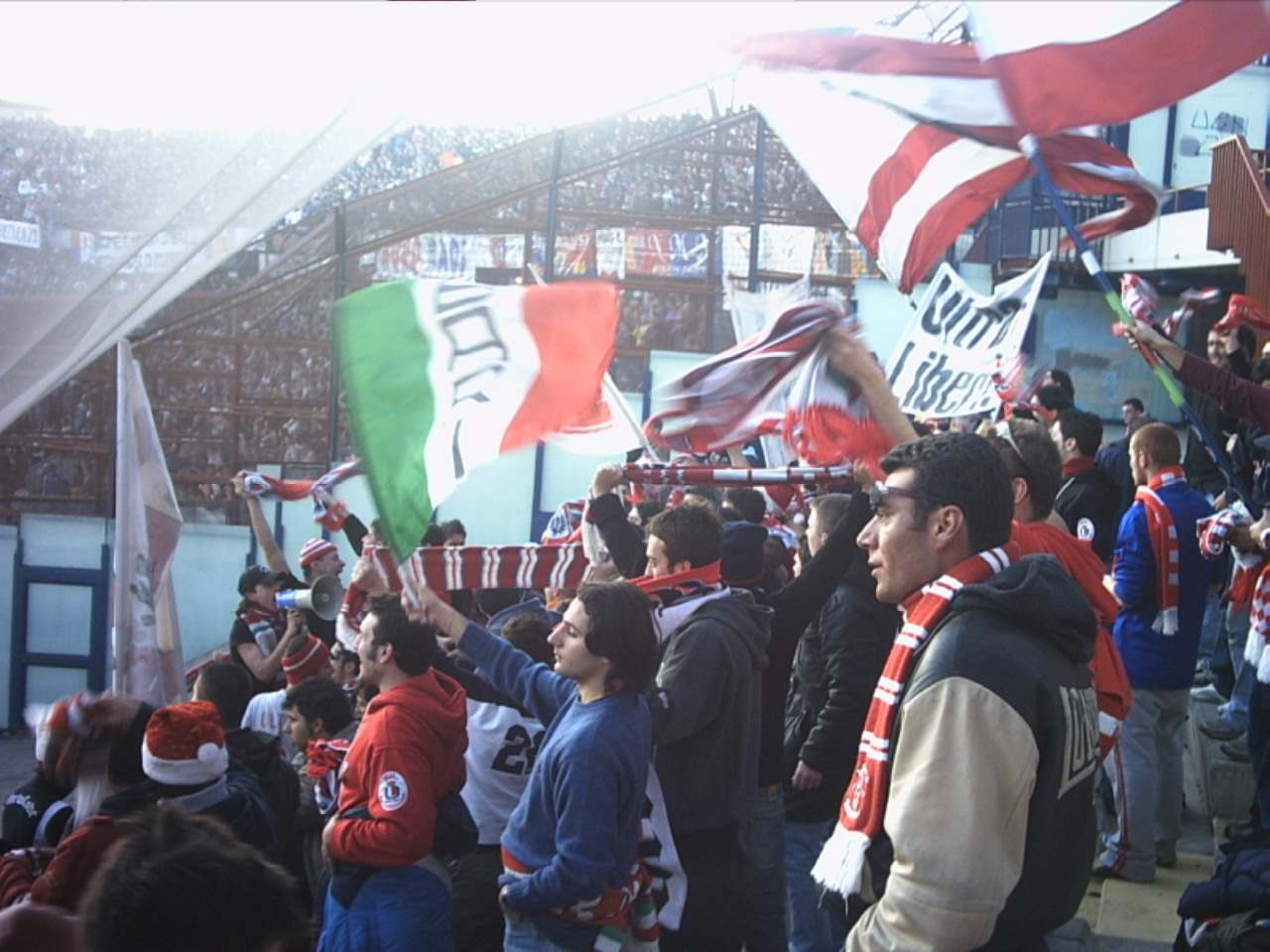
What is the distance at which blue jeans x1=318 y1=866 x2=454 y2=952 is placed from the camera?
4.29 meters

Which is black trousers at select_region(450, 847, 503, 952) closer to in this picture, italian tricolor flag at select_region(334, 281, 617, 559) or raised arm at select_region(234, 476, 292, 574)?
italian tricolor flag at select_region(334, 281, 617, 559)

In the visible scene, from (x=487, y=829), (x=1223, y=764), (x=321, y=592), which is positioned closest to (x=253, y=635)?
(x=321, y=592)

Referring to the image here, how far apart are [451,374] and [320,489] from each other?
2.94 meters

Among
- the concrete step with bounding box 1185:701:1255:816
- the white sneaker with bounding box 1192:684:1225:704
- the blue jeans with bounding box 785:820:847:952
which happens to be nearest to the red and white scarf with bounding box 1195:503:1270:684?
the concrete step with bounding box 1185:701:1255:816

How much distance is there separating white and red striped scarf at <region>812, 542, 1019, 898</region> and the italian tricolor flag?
153 centimetres

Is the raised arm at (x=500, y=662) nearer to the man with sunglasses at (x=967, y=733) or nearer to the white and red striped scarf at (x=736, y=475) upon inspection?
the white and red striped scarf at (x=736, y=475)

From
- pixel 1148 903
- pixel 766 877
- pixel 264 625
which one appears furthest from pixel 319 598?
pixel 1148 903

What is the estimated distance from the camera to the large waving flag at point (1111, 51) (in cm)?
382

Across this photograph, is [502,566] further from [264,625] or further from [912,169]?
[264,625]

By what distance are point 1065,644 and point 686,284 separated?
40.7ft

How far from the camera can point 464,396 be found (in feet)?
14.2

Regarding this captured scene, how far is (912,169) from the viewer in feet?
17.3

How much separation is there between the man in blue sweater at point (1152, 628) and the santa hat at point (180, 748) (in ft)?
13.8

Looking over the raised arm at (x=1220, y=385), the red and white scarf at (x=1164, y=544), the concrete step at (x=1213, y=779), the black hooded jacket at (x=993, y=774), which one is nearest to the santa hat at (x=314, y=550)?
the red and white scarf at (x=1164, y=544)
